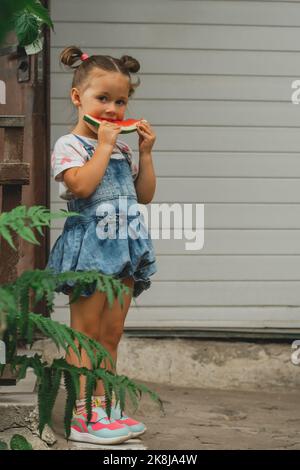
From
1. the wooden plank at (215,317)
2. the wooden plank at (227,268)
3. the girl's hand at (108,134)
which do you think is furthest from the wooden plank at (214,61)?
the girl's hand at (108,134)

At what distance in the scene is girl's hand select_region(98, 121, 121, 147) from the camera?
3.80m

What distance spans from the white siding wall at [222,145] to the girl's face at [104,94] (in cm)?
206

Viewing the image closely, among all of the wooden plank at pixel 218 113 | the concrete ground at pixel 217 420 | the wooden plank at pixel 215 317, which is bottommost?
the concrete ground at pixel 217 420

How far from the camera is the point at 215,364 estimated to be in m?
6.18

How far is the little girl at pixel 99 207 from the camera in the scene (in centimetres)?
387

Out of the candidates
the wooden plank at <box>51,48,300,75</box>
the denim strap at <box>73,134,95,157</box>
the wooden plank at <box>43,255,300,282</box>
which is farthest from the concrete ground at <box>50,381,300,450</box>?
the wooden plank at <box>51,48,300,75</box>

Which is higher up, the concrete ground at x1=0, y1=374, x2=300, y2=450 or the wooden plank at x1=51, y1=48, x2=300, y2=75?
the wooden plank at x1=51, y1=48, x2=300, y2=75

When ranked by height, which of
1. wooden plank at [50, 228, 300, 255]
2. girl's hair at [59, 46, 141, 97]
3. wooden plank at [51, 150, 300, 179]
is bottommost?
wooden plank at [50, 228, 300, 255]

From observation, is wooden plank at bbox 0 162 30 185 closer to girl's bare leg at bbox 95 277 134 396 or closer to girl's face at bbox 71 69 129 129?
girl's face at bbox 71 69 129 129

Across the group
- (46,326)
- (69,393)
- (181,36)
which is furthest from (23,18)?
(181,36)

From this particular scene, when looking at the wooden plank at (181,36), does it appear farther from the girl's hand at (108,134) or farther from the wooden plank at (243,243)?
the girl's hand at (108,134)

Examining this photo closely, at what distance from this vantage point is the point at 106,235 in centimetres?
392
